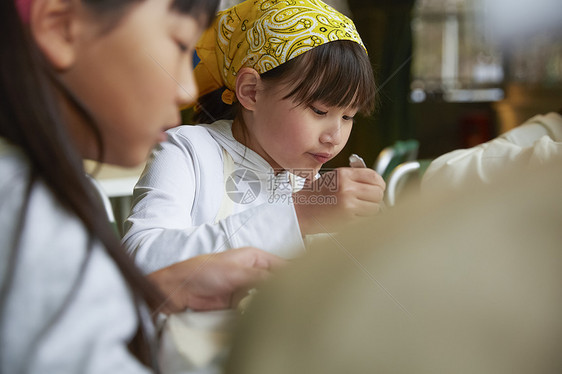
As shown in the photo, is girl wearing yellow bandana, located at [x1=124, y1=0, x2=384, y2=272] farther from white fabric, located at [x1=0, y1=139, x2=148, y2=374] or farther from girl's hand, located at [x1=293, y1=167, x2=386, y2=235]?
white fabric, located at [x1=0, y1=139, x2=148, y2=374]

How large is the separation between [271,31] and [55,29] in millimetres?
358

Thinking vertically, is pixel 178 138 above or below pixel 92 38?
below

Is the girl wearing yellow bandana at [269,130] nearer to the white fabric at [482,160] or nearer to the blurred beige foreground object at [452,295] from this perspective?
the white fabric at [482,160]

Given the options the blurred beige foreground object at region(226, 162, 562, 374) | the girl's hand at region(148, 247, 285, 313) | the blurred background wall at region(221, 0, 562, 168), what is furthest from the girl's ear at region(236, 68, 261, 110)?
the blurred background wall at region(221, 0, 562, 168)

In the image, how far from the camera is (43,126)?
0.76 feet

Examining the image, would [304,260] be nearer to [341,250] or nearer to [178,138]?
[341,250]

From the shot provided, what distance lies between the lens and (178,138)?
66cm

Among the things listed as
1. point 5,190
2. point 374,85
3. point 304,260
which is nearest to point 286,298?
point 304,260

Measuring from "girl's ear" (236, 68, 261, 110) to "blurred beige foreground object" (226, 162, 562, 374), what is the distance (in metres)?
0.46

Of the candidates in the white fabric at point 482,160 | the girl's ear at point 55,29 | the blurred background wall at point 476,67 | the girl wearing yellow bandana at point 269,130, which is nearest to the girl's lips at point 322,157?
the girl wearing yellow bandana at point 269,130

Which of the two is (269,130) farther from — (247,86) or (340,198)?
(340,198)

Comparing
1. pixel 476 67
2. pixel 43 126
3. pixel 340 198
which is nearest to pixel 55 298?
pixel 43 126

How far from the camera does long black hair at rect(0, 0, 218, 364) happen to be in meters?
0.23

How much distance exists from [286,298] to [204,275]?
0.46 feet
